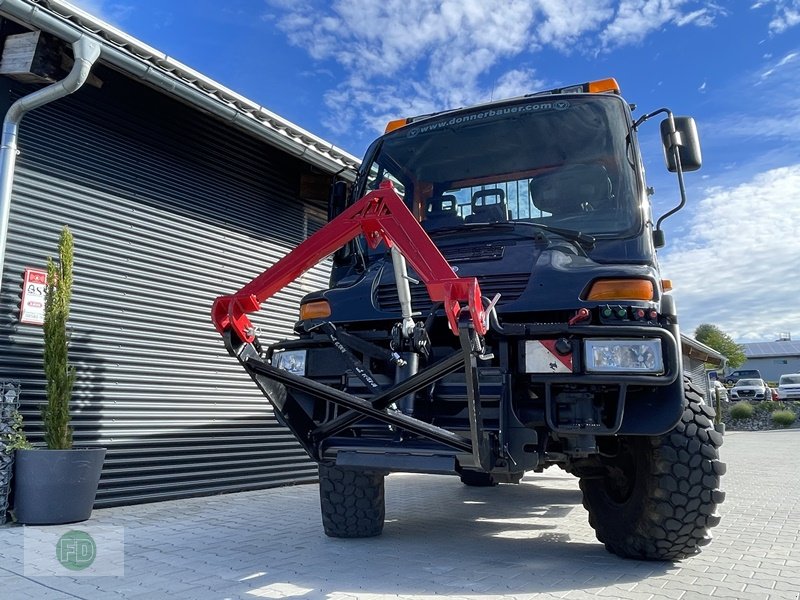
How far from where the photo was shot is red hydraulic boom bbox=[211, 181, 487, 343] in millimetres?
2609

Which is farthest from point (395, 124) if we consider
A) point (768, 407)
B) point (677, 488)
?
point (768, 407)

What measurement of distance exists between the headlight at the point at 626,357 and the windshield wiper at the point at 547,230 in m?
0.74

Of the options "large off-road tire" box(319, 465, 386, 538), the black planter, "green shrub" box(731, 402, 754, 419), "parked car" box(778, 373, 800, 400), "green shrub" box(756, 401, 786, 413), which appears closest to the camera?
"large off-road tire" box(319, 465, 386, 538)

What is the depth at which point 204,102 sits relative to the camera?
5820 mm

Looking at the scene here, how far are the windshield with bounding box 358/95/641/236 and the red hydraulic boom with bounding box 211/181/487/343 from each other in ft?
3.00

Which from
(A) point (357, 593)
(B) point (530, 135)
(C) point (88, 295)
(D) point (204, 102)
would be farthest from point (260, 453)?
(B) point (530, 135)

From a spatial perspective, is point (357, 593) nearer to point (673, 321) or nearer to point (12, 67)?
point (673, 321)

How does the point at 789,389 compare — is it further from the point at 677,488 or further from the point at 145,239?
the point at 145,239

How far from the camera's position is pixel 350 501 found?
419 cm

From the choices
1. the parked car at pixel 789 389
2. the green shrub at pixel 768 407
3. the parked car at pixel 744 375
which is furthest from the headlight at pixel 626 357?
the parked car at pixel 744 375
